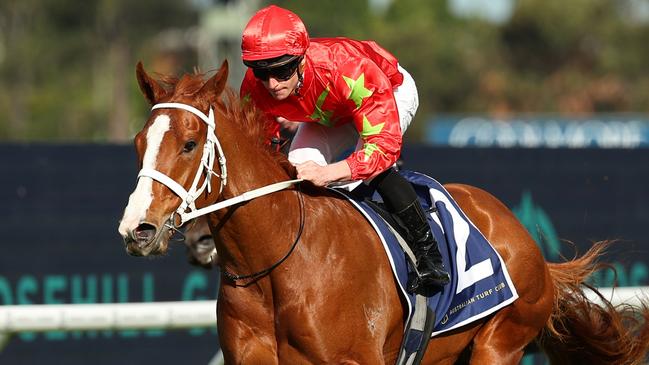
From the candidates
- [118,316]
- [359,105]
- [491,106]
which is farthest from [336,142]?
[491,106]

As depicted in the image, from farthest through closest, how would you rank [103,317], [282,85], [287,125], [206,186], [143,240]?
1. [103,317]
2. [287,125]
3. [282,85]
4. [206,186]
5. [143,240]

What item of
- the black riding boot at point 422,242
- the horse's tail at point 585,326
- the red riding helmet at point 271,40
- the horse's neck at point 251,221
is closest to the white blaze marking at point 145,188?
the horse's neck at point 251,221

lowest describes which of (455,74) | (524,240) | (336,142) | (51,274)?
(455,74)

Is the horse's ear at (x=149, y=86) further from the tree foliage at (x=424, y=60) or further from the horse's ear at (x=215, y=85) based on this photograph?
the tree foliage at (x=424, y=60)

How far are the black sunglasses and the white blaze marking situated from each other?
0.52 meters

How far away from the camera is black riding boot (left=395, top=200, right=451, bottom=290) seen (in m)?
4.32

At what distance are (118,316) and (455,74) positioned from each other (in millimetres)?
38964

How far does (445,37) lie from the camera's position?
4678 cm

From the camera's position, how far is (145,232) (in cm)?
346

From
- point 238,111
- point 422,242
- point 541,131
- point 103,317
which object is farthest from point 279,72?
point 541,131

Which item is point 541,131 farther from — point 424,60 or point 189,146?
point 189,146

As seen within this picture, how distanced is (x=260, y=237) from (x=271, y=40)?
0.69 m

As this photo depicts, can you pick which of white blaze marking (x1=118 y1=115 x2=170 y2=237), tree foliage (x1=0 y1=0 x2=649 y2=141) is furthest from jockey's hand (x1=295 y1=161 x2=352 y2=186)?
tree foliage (x1=0 y1=0 x2=649 y2=141)

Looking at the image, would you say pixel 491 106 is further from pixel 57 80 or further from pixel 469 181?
pixel 469 181
